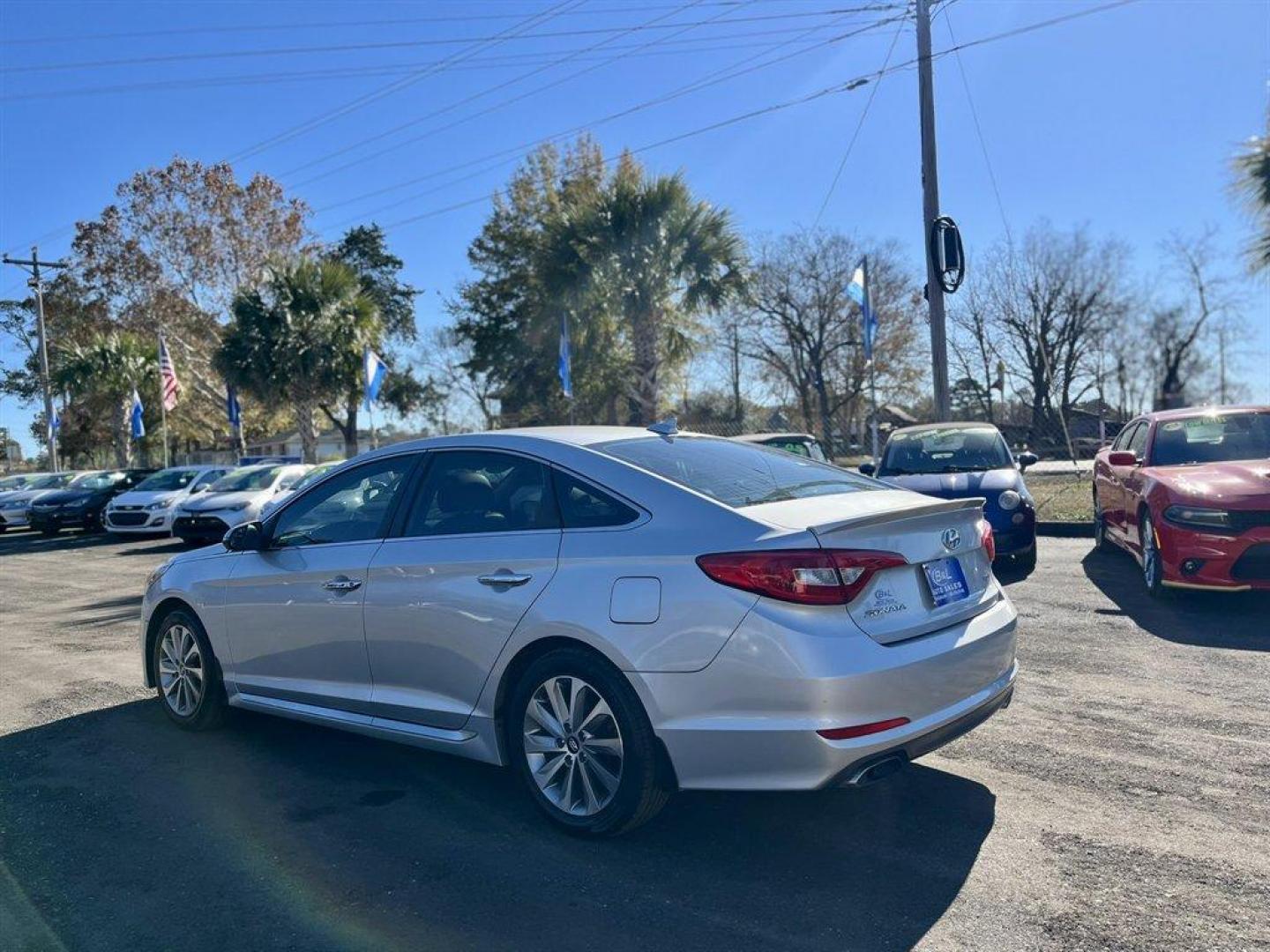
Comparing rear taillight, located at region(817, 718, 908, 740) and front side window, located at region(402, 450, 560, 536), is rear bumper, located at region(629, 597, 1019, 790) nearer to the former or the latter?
rear taillight, located at region(817, 718, 908, 740)

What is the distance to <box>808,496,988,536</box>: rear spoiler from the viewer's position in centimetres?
346

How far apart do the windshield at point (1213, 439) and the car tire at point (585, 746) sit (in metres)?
6.76

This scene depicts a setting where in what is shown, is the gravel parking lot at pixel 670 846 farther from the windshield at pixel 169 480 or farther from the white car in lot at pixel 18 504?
the white car in lot at pixel 18 504

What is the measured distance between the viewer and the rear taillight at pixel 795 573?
3.34 metres

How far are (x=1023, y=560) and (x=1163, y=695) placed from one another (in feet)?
15.3

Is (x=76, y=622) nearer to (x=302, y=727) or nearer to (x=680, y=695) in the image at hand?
(x=302, y=727)

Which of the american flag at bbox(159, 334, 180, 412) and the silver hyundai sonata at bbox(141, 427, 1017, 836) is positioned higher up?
the american flag at bbox(159, 334, 180, 412)

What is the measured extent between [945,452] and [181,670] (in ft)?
26.3

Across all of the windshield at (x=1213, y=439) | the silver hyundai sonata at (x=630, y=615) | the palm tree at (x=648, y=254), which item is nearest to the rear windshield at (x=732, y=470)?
the silver hyundai sonata at (x=630, y=615)

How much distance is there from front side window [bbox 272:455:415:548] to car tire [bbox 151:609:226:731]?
Answer: 0.90 m

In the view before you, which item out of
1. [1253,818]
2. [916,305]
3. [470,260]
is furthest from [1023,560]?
[916,305]

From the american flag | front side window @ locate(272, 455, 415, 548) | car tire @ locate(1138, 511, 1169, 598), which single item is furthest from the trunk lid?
the american flag

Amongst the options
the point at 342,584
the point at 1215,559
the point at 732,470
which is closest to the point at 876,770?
the point at 732,470

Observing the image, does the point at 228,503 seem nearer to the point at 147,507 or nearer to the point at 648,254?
the point at 147,507
